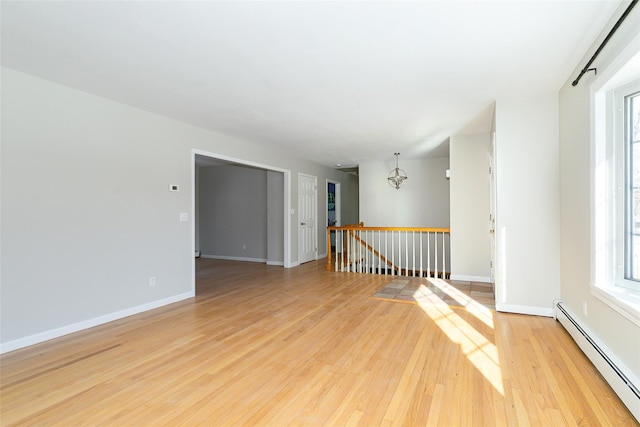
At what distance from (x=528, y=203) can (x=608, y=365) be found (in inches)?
72.6

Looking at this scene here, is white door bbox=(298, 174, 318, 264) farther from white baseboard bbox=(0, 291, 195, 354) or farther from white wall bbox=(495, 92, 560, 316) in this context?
white wall bbox=(495, 92, 560, 316)

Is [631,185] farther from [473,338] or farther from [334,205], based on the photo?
[334,205]

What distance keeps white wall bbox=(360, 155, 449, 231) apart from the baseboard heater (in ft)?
15.6

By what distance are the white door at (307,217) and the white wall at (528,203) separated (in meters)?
4.49

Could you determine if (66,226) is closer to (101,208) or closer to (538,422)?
(101,208)

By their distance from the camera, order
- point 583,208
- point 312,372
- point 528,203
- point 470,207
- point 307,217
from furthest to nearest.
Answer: point 307,217
point 470,207
point 528,203
point 583,208
point 312,372

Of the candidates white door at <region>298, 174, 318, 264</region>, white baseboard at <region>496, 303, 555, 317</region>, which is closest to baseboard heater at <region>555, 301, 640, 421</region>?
white baseboard at <region>496, 303, 555, 317</region>

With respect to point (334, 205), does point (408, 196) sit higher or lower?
higher

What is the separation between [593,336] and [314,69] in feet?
10.2

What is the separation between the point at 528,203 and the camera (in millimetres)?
3625

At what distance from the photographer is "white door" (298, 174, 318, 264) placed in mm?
7555

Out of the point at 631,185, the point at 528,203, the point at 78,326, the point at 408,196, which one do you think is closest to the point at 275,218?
the point at 408,196

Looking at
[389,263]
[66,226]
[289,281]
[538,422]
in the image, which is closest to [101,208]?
[66,226]

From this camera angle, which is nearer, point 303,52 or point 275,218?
point 303,52
